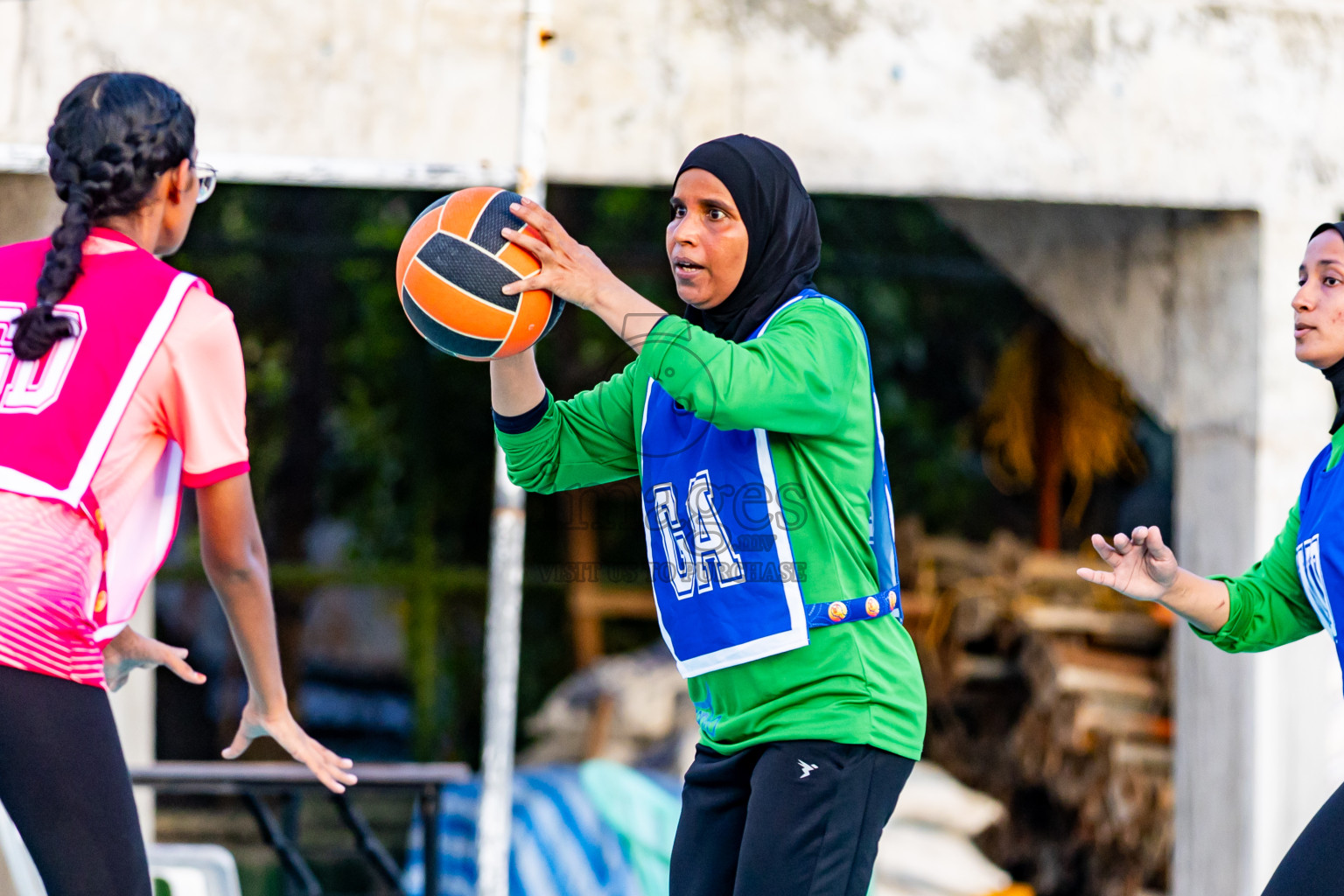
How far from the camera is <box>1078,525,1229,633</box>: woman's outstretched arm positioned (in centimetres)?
307

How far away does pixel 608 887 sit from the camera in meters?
6.06

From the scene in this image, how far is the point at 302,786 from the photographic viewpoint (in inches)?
183

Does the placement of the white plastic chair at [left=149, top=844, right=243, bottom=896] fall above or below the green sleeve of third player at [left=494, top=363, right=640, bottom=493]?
below

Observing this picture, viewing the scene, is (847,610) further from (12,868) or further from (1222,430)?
(1222,430)

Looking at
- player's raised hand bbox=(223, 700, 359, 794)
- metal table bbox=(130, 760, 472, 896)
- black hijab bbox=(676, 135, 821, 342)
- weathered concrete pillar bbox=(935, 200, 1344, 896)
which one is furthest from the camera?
weathered concrete pillar bbox=(935, 200, 1344, 896)

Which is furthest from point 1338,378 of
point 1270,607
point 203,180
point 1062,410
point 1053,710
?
point 1062,410

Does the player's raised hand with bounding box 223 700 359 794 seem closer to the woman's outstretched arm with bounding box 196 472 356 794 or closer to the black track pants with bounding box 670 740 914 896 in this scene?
the woman's outstretched arm with bounding box 196 472 356 794

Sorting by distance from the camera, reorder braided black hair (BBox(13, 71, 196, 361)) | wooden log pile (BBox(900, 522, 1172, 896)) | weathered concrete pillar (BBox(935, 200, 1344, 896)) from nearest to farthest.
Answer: braided black hair (BBox(13, 71, 196, 361)), weathered concrete pillar (BBox(935, 200, 1344, 896)), wooden log pile (BBox(900, 522, 1172, 896))

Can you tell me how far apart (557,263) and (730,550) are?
602 mm

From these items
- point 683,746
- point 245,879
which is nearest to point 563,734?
point 683,746

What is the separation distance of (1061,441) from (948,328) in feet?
7.43

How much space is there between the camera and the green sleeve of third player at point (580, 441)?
297 centimetres

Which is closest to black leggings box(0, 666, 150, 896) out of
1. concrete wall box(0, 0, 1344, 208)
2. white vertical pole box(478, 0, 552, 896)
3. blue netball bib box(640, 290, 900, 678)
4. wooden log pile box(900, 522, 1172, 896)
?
blue netball bib box(640, 290, 900, 678)

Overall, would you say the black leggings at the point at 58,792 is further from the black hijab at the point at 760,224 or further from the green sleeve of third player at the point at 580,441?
the black hijab at the point at 760,224
